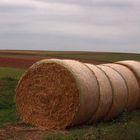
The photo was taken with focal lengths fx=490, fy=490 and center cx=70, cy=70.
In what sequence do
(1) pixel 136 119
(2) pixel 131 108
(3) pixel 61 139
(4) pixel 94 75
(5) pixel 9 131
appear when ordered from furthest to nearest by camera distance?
1. (2) pixel 131 108
2. (1) pixel 136 119
3. (4) pixel 94 75
4. (5) pixel 9 131
5. (3) pixel 61 139

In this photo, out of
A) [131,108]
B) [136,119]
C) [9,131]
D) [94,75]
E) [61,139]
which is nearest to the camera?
[61,139]

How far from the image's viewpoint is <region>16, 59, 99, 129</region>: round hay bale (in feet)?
35.1

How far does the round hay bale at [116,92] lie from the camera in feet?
39.0

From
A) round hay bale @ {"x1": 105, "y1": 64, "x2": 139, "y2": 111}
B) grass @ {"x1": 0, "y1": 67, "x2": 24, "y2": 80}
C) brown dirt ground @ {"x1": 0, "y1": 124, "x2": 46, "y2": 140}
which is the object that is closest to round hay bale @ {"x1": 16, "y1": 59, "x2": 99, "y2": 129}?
brown dirt ground @ {"x1": 0, "y1": 124, "x2": 46, "y2": 140}

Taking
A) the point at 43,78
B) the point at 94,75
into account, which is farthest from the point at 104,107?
the point at 43,78

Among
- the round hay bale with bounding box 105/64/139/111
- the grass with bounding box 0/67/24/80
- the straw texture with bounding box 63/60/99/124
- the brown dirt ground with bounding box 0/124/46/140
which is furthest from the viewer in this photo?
the grass with bounding box 0/67/24/80

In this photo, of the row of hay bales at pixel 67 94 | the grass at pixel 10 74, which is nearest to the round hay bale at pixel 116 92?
the row of hay bales at pixel 67 94

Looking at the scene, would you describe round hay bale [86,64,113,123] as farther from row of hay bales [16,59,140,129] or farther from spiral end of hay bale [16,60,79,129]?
spiral end of hay bale [16,60,79,129]

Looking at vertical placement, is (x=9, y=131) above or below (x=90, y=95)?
below

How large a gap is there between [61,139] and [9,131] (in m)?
1.85

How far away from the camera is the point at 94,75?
11227 millimetres

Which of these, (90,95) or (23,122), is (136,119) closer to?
(90,95)

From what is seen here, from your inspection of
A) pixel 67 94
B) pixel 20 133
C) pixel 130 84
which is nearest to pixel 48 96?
pixel 67 94

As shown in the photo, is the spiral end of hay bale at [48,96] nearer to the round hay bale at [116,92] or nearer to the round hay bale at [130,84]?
the round hay bale at [116,92]
